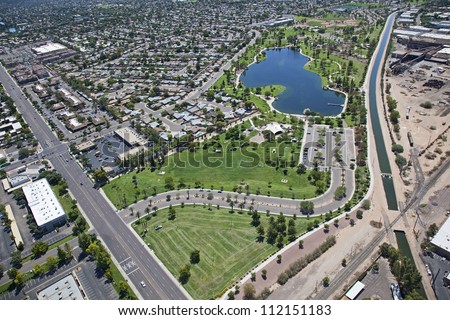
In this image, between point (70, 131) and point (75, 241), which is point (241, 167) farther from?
point (70, 131)

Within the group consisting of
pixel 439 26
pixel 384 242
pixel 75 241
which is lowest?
pixel 75 241

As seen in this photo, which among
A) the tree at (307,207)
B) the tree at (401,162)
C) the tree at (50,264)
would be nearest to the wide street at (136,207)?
the tree at (307,207)

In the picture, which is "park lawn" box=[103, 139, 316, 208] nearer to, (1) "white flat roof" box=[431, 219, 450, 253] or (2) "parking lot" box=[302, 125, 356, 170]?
(2) "parking lot" box=[302, 125, 356, 170]

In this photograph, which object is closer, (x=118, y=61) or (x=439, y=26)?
(x=118, y=61)

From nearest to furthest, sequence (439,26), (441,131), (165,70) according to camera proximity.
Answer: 1. (441,131)
2. (165,70)
3. (439,26)

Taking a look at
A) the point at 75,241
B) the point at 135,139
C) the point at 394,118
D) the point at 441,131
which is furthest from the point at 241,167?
the point at 441,131

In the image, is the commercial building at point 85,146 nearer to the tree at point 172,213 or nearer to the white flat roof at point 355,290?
the tree at point 172,213

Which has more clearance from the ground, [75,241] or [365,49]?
[365,49]
